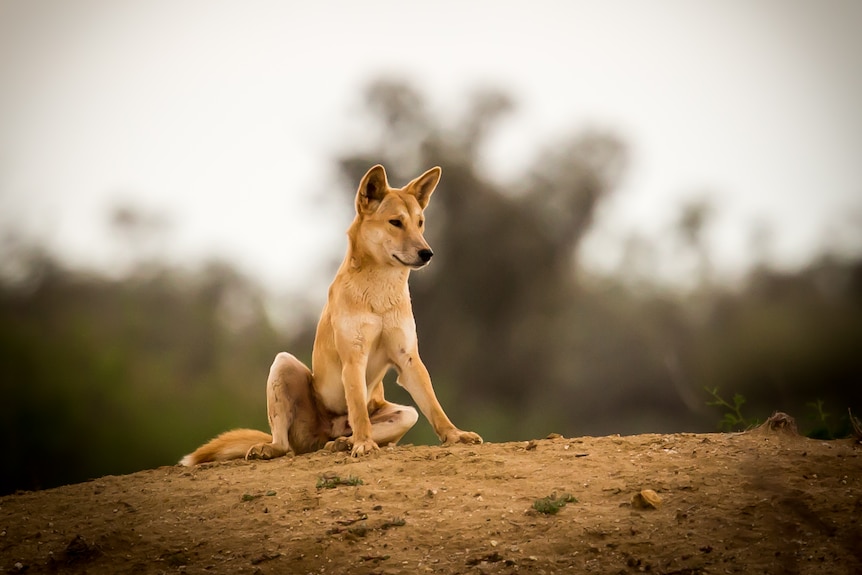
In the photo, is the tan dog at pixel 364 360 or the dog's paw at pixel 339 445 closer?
the dog's paw at pixel 339 445

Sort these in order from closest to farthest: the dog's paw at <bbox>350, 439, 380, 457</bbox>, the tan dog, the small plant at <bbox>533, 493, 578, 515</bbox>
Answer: the small plant at <bbox>533, 493, 578, 515</bbox> → the dog's paw at <bbox>350, 439, 380, 457</bbox> → the tan dog

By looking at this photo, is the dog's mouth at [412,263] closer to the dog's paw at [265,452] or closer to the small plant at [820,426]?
the dog's paw at [265,452]

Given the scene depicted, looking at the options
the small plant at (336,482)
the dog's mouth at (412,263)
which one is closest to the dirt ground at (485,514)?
the small plant at (336,482)

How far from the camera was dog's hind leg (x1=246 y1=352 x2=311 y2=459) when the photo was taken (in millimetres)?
8602

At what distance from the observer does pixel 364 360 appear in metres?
8.51

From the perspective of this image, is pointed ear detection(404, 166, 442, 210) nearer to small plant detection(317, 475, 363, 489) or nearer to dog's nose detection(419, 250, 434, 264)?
dog's nose detection(419, 250, 434, 264)

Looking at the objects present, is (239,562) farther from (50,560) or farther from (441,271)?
(441,271)

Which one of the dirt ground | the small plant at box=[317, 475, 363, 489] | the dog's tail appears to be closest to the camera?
the dirt ground

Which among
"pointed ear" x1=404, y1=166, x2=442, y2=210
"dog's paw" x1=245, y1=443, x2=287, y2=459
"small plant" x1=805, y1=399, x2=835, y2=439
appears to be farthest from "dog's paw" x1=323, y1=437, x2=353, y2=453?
"small plant" x1=805, y1=399, x2=835, y2=439

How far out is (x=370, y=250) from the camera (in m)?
8.69

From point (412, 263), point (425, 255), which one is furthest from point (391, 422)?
point (425, 255)

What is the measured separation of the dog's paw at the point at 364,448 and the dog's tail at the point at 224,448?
1300 millimetres

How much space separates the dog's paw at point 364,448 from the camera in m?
7.95

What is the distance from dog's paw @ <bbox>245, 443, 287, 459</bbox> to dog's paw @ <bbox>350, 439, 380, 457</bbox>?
0.89 metres
